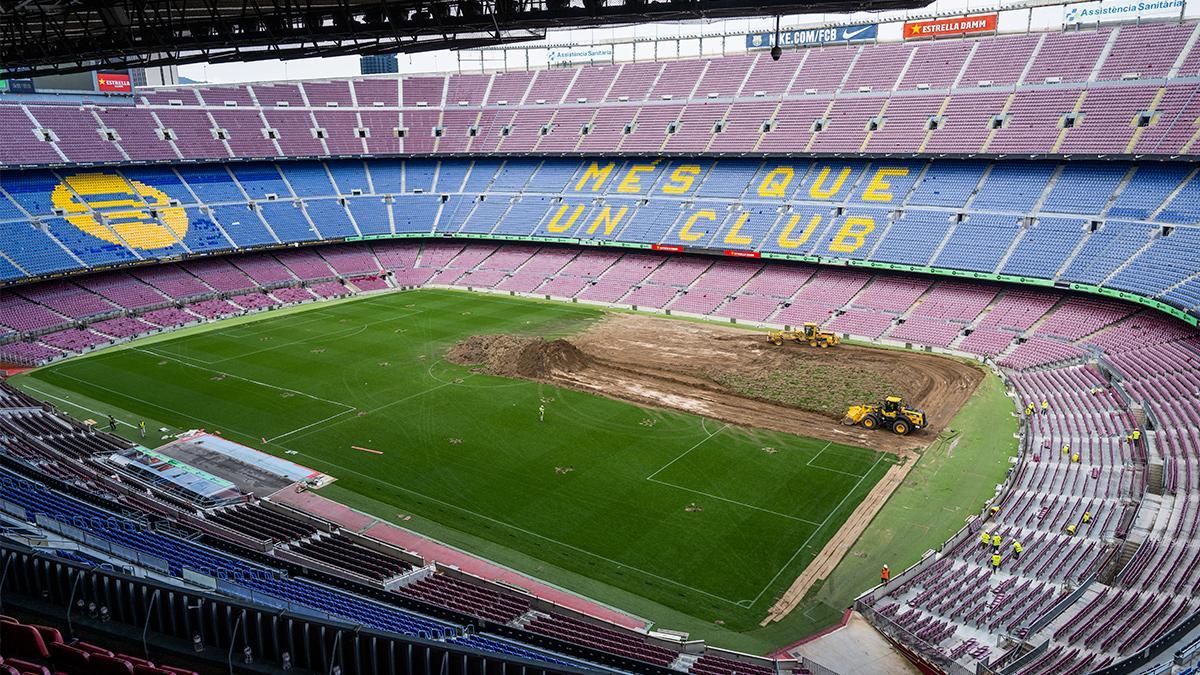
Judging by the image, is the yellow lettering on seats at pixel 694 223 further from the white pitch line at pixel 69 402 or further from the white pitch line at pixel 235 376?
the white pitch line at pixel 69 402

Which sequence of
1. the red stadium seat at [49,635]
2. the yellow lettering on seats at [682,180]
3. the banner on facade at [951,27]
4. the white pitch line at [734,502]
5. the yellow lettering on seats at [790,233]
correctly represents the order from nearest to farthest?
the red stadium seat at [49,635]
the white pitch line at [734,502]
the yellow lettering on seats at [790,233]
the banner on facade at [951,27]
the yellow lettering on seats at [682,180]

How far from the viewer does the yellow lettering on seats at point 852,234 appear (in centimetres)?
5388

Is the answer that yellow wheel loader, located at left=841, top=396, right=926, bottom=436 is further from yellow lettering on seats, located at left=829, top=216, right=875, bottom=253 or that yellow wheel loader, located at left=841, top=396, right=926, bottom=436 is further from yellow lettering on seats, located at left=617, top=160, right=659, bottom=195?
yellow lettering on seats, located at left=617, top=160, right=659, bottom=195

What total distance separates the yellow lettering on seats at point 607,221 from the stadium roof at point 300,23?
4330 cm

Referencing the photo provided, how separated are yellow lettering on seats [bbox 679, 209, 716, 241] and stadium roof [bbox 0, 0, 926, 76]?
40024 millimetres

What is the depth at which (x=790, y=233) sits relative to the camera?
57.0 meters

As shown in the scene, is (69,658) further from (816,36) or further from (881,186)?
(816,36)

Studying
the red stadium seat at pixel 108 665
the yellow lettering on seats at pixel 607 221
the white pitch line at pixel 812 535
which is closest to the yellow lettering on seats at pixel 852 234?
the yellow lettering on seats at pixel 607 221

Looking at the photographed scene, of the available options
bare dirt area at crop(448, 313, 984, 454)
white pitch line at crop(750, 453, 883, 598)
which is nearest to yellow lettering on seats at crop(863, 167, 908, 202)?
bare dirt area at crop(448, 313, 984, 454)

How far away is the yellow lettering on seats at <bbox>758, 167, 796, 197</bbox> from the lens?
2399 inches

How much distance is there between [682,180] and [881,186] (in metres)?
16.6

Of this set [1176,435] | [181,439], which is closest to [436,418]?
[181,439]

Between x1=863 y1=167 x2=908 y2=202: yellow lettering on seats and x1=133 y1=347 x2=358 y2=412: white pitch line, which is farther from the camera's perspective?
x1=863 y1=167 x2=908 y2=202: yellow lettering on seats

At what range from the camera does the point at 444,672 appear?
1059 cm
